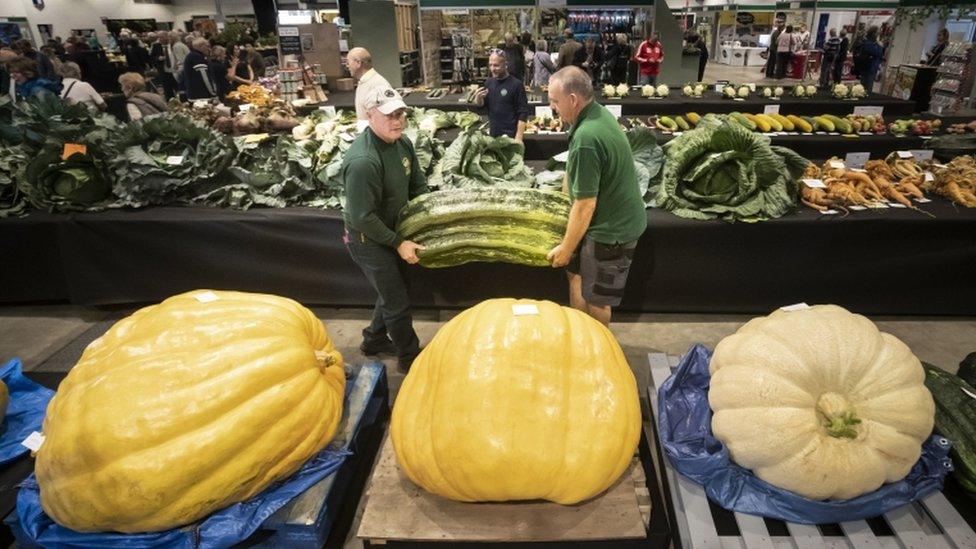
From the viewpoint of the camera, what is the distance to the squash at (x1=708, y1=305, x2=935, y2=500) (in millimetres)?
1781

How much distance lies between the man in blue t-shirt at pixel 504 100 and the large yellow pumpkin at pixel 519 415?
12.9 feet

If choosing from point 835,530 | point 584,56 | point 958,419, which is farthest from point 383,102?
point 584,56

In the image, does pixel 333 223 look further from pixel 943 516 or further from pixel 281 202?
pixel 943 516

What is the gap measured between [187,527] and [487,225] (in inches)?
88.5

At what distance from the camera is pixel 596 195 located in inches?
114

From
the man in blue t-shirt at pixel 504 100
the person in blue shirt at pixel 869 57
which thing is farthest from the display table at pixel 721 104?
the person in blue shirt at pixel 869 57

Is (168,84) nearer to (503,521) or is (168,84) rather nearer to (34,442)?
(34,442)

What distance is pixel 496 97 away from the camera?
216 inches

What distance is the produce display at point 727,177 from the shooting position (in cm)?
380

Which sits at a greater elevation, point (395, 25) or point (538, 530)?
point (395, 25)

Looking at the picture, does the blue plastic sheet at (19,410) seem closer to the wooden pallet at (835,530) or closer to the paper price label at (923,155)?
the wooden pallet at (835,530)

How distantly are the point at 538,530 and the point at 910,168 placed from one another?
452cm

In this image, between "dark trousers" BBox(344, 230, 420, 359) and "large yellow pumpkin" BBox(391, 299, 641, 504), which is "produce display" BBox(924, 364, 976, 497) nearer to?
"large yellow pumpkin" BBox(391, 299, 641, 504)

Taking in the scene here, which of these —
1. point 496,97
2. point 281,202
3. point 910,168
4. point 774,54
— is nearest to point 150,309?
point 281,202
